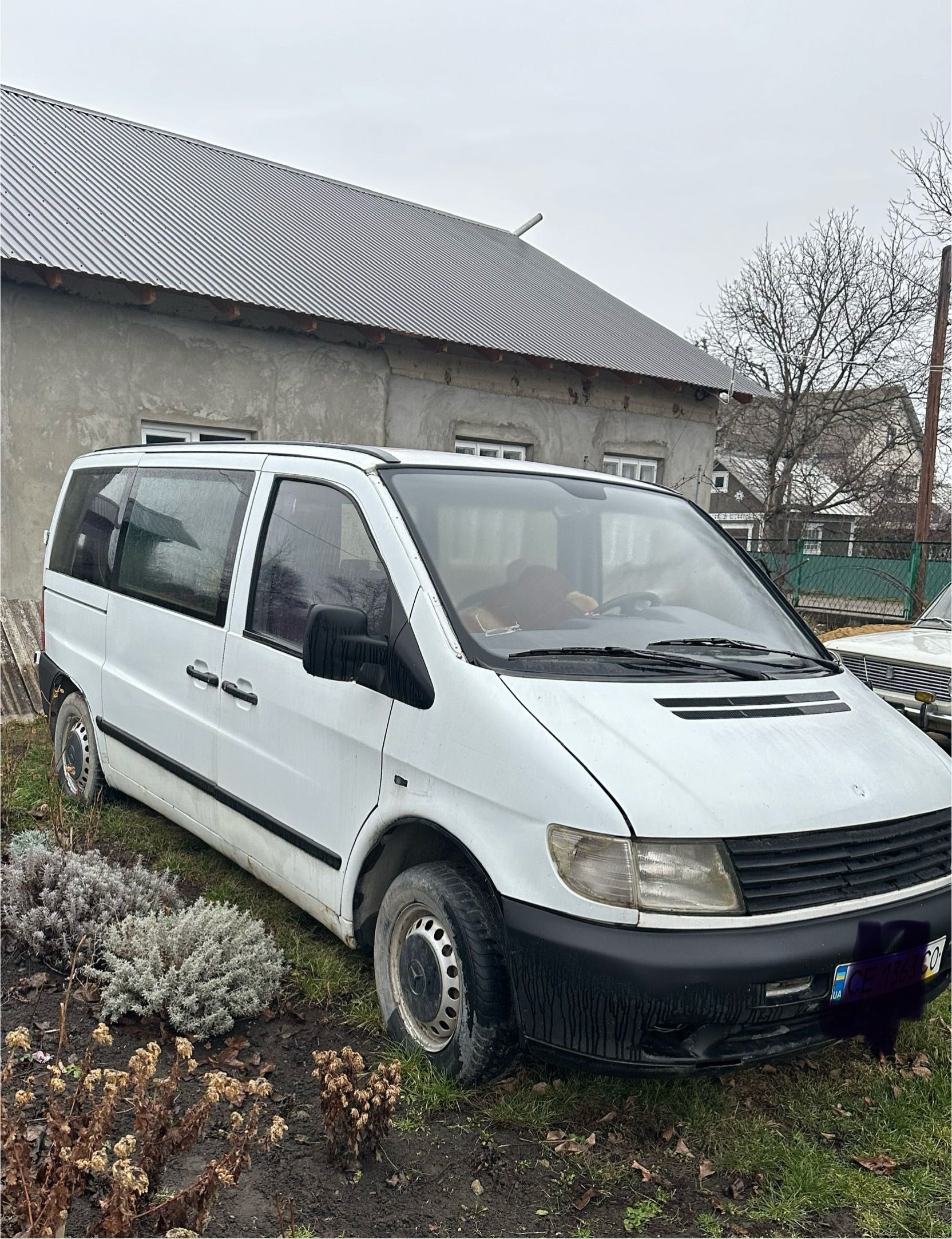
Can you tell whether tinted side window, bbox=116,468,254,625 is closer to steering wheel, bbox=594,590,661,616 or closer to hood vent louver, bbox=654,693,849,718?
steering wheel, bbox=594,590,661,616

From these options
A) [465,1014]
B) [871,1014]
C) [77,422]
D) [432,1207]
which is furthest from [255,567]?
[77,422]

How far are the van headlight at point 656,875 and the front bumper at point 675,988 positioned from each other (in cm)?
7

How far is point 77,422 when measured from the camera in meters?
10.5

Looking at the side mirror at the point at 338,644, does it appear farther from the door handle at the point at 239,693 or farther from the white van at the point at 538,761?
the door handle at the point at 239,693

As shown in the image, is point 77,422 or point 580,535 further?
point 77,422

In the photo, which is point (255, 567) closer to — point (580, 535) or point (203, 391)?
point (580, 535)

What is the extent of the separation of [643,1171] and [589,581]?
6.62 ft

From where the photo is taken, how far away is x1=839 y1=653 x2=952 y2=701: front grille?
6.57 metres

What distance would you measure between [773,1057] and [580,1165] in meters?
0.66

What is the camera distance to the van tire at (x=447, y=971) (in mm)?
2990

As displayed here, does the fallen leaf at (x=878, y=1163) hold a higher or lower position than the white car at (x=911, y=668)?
lower

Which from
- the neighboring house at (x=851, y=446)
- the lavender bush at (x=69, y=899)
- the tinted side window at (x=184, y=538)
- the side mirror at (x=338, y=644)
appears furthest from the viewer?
the neighboring house at (x=851, y=446)

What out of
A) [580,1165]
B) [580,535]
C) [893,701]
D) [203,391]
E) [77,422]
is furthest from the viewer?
[203,391]

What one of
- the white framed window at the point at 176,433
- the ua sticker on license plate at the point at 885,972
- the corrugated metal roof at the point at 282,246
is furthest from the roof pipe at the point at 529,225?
the ua sticker on license plate at the point at 885,972
